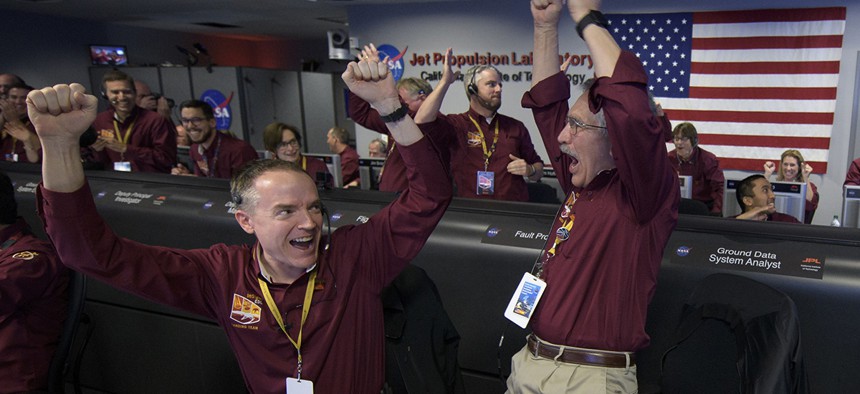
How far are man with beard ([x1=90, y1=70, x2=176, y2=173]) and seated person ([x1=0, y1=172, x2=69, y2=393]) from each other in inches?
71.9

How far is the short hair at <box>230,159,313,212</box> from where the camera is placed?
1.49 metres

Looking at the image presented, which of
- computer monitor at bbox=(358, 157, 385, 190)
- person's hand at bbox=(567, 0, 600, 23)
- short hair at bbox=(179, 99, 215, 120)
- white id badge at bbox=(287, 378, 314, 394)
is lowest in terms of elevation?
white id badge at bbox=(287, 378, 314, 394)

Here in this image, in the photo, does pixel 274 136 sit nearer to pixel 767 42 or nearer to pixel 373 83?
pixel 373 83

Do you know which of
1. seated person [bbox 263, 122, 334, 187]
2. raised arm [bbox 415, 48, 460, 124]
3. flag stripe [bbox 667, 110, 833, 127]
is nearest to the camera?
raised arm [bbox 415, 48, 460, 124]

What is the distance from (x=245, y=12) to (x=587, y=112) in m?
7.89

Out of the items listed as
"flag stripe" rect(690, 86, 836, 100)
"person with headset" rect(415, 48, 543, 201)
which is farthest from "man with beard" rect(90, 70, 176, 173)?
"flag stripe" rect(690, 86, 836, 100)

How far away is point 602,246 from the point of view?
134cm

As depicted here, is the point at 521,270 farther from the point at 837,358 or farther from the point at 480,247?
the point at 837,358

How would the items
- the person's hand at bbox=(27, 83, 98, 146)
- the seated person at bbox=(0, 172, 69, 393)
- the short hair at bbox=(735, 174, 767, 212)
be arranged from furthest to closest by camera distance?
the short hair at bbox=(735, 174, 767, 212), the seated person at bbox=(0, 172, 69, 393), the person's hand at bbox=(27, 83, 98, 146)

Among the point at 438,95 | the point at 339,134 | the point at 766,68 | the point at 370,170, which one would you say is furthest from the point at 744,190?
the point at 766,68

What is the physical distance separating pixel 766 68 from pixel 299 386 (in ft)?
18.7

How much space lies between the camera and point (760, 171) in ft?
19.1

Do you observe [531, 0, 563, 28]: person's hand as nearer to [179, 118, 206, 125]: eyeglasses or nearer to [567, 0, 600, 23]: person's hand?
[567, 0, 600, 23]: person's hand

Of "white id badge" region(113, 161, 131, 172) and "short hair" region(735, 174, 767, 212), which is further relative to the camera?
"white id badge" region(113, 161, 131, 172)
